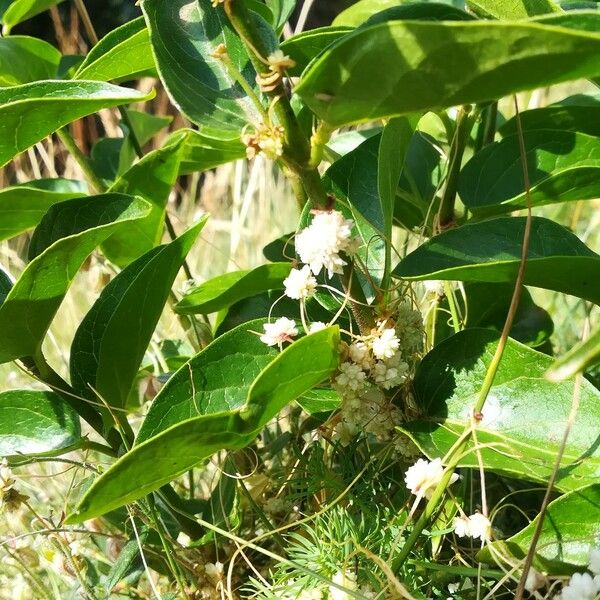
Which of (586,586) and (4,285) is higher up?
(4,285)

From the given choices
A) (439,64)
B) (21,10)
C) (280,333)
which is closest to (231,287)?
(280,333)

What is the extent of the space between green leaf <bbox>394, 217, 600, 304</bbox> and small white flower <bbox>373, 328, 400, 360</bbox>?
1.6 inches

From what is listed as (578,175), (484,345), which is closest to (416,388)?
(484,345)

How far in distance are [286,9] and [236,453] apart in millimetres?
418

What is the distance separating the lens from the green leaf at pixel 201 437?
448mm

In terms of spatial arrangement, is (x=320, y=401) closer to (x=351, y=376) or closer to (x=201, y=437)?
(x=351, y=376)

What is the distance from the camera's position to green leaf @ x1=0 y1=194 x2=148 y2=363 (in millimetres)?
558

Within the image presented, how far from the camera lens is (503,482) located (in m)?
0.82

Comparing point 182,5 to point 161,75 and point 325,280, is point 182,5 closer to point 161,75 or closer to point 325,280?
point 161,75

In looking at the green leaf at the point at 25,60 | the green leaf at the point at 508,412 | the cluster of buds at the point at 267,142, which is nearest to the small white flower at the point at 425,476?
the green leaf at the point at 508,412

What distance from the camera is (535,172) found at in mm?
651

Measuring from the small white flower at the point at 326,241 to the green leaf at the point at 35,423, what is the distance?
24cm

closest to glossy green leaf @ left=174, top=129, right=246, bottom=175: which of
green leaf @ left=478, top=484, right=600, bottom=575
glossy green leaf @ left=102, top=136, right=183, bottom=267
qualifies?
glossy green leaf @ left=102, top=136, right=183, bottom=267

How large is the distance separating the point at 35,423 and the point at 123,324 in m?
0.11
